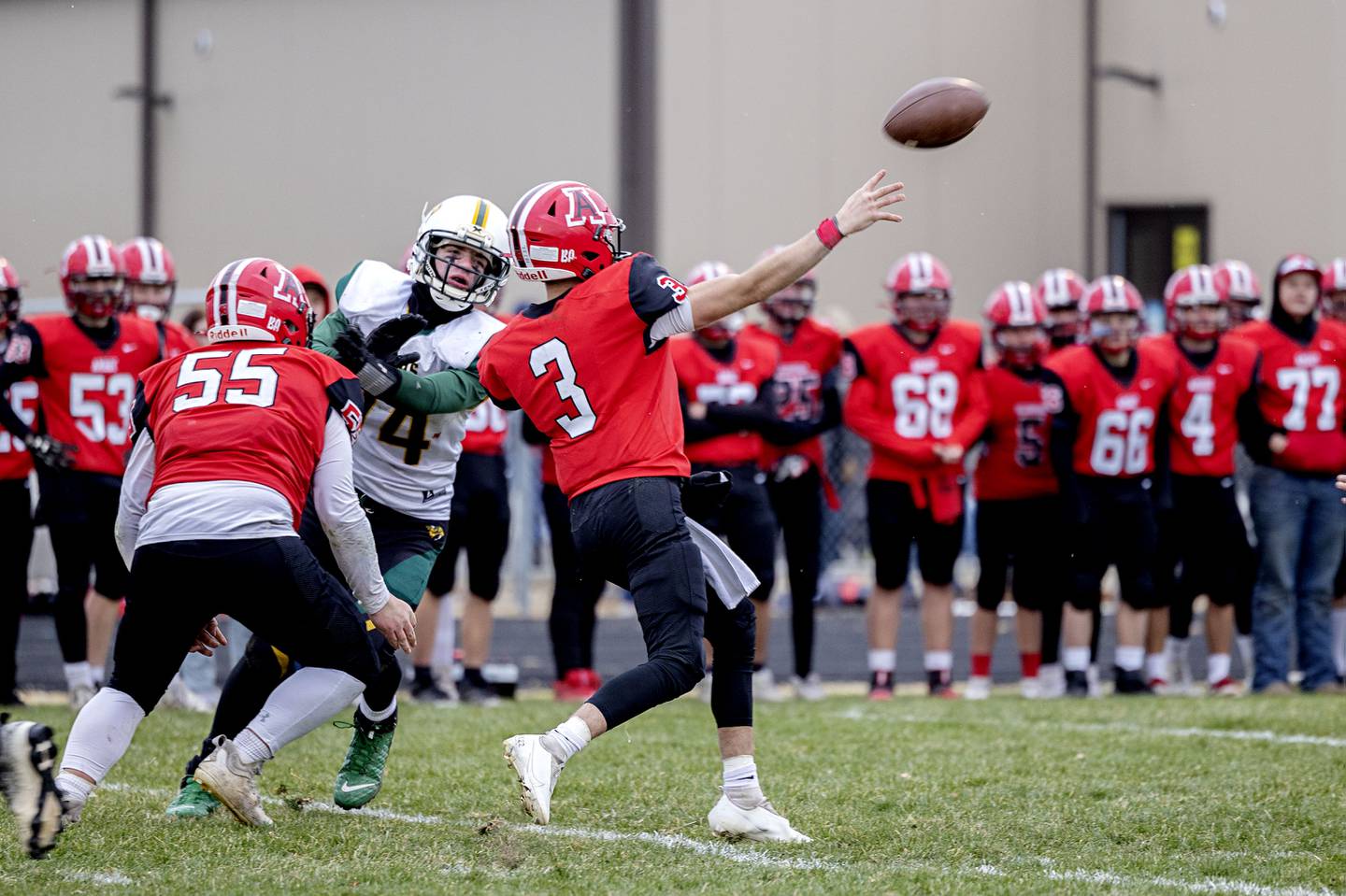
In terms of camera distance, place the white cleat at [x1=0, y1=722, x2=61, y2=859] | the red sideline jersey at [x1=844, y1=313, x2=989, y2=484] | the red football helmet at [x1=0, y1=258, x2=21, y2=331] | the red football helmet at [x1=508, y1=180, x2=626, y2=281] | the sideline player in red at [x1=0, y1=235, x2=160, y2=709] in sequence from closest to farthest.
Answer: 1. the white cleat at [x1=0, y1=722, x2=61, y2=859]
2. the red football helmet at [x1=508, y1=180, x2=626, y2=281]
3. the sideline player in red at [x1=0, y1=235, x2=160, y2=709]
4. the red football helmet at [x1=0, y1=258, x2=21, y2=331]
5. the red sideline jersey at [x1=844, y1=313, x2=989, y2=484]

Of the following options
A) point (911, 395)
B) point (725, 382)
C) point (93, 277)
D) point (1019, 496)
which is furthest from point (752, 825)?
point (93, 277)

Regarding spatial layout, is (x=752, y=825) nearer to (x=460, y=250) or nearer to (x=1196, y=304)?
(x=460, y=250)

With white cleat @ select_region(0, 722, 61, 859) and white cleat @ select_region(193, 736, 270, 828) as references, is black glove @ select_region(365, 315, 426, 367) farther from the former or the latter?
white cleat @ select_region(0, 722, 61, 859)

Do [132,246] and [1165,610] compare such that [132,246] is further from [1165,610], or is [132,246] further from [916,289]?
[1165,610]

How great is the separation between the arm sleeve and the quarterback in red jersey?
428cm

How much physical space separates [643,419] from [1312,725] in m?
3.63

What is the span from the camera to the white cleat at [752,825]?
4.56 meters

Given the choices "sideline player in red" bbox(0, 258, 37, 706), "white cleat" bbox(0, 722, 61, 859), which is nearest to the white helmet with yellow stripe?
"white cleat" bbox(0, 722, 61, 859)

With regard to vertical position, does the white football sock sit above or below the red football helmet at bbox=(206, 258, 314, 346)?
below

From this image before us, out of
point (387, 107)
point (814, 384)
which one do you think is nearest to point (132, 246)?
point (814, 384)

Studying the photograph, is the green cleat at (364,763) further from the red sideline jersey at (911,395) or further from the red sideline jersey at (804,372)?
the red sideline jersey at (911,395)

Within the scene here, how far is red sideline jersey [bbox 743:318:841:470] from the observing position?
8.44m

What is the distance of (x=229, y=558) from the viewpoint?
4.26 m

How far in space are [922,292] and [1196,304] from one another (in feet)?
4.50
